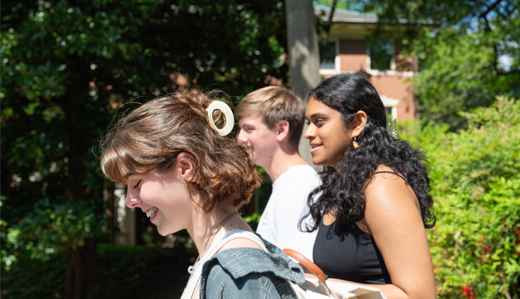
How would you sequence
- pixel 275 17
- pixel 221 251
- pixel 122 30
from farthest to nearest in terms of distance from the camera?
pixel 275 17 < pixel 122 30 < pixel 221 251

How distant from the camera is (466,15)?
35.5 ft

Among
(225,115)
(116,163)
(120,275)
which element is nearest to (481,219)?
(225,115)

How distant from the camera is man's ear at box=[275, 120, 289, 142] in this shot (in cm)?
262

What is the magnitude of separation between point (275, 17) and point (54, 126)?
3.55m

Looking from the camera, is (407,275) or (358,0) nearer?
(407,275)

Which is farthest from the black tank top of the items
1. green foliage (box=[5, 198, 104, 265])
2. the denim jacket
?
green foliage (box=[5, 198, 104, 265])

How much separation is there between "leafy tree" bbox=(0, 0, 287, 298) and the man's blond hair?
295 centimetres

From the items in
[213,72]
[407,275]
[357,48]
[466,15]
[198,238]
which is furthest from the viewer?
[357,48]

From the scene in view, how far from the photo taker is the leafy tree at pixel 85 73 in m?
5.05

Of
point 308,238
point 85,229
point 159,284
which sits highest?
point 308,238

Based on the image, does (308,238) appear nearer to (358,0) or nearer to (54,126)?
(54,126)

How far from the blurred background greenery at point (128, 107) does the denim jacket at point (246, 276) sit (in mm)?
2587

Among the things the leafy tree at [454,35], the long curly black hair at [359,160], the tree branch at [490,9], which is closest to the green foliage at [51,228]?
the long curly black hair at [359,160]

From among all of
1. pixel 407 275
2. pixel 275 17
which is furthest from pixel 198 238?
pixel 275 17
